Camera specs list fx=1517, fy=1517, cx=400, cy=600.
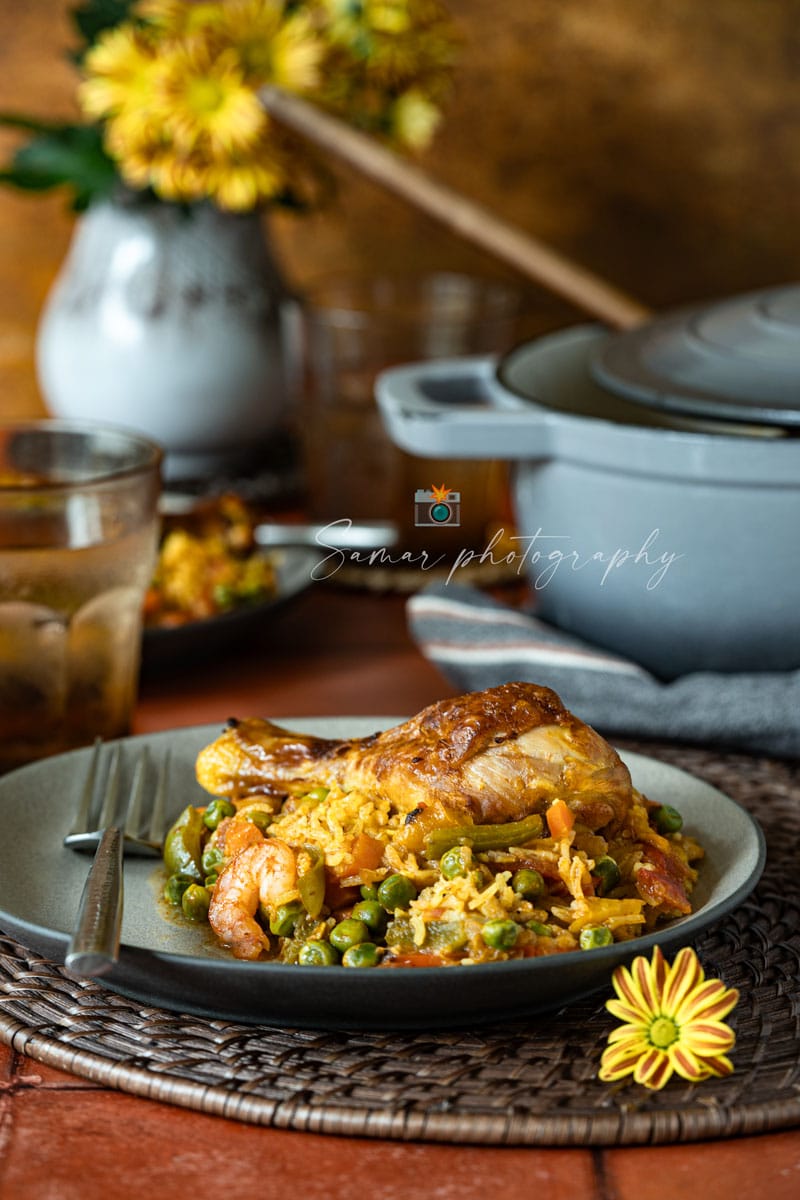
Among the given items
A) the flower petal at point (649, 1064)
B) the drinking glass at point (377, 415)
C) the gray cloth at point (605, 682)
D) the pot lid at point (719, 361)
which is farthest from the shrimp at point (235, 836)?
the drinking glass at point (377, 415)

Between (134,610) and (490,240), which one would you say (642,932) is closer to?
(134,610)

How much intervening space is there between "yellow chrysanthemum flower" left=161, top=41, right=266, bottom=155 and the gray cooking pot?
0.55 metres

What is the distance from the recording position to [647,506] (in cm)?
152

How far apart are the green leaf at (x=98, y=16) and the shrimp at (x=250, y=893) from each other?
157cm

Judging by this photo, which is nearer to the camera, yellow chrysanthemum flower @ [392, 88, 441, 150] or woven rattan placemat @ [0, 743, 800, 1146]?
woven rattan placemat @ [0, 743, 800, 1146]

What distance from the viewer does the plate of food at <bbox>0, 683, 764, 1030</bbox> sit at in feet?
3.03

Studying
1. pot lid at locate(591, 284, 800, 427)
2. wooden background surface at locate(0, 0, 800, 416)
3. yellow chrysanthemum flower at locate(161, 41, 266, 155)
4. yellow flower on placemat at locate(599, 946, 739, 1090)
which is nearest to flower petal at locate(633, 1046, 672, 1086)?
yellow flower on placemat at locate(599, 946, 739, 1090)

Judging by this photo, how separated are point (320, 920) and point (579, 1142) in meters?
0.23

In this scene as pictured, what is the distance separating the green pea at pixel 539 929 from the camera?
97 cm

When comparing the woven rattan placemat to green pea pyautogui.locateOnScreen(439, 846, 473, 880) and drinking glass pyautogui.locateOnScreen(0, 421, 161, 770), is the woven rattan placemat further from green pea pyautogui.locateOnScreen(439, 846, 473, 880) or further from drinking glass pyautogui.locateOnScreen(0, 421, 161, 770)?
drinking glass pyautogui.locateOnScreen(0, 421, 161, 770)

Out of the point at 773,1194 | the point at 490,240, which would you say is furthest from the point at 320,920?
the point at 490,240

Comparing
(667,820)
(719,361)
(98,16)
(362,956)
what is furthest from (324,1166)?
(98,16)

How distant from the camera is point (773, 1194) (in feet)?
2.78

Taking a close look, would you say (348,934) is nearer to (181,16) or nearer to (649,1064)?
(649,1064)
